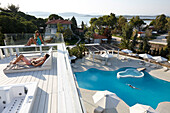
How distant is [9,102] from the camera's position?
350cm

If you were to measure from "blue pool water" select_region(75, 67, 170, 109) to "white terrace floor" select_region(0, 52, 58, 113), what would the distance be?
5.85m

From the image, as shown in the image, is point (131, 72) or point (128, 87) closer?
point (128, 87)

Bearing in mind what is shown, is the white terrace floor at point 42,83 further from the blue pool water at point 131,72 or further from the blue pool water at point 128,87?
the blue pool water at point 131,72

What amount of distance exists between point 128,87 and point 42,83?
8.33m

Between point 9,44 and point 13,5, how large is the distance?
50.2 m

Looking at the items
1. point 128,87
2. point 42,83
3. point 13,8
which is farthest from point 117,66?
point 13,8

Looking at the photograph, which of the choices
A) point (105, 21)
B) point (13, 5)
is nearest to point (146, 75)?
point (105, 21)

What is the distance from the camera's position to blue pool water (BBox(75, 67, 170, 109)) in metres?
8.82

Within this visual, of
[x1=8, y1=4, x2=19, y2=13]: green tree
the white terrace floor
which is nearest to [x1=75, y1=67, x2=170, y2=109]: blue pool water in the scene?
the white terrace floor

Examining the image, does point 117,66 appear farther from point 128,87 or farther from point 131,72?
point 128,87

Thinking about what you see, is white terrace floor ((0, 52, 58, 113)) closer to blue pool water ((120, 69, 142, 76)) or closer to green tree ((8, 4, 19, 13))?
blue pool water ((120, 69, 142, 76))

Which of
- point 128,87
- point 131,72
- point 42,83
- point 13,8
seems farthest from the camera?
point 13,8

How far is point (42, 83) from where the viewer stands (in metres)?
4.33

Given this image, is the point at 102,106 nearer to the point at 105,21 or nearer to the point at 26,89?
the point at 26,89
